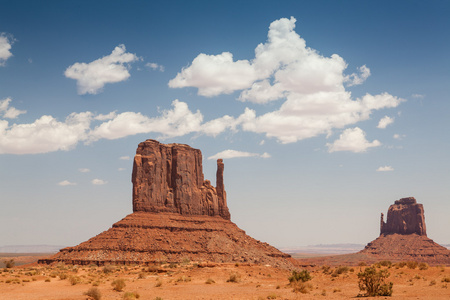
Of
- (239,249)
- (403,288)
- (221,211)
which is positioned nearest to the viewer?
(403,288)

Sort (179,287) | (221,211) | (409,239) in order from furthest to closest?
1. (409,239)
2. (221,211)
3. (179,287)

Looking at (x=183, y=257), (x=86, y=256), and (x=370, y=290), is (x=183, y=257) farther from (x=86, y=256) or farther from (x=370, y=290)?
(x=370, y=290)

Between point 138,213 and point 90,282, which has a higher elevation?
point 138,213

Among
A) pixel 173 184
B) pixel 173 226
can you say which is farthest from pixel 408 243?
pixel 173 226

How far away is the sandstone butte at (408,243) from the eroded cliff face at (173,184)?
7509cm

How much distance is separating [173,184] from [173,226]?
14646mm

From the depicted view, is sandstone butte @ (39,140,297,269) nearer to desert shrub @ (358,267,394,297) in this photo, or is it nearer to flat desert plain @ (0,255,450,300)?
flat desert plain @ (0,255,450,300)

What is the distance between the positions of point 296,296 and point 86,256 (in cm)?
6387

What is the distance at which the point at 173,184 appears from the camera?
121 metres

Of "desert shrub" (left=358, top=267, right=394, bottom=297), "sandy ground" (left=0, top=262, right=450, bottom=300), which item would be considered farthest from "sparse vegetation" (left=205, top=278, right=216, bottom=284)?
"desert shrub" (left=358, top=267, right=394, bottom=297)

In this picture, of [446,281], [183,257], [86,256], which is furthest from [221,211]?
[446,281]

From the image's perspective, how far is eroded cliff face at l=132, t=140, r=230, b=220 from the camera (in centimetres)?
11419

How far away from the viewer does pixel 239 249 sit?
108 meters

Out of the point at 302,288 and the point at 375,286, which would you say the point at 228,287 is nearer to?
the point at 302,288
